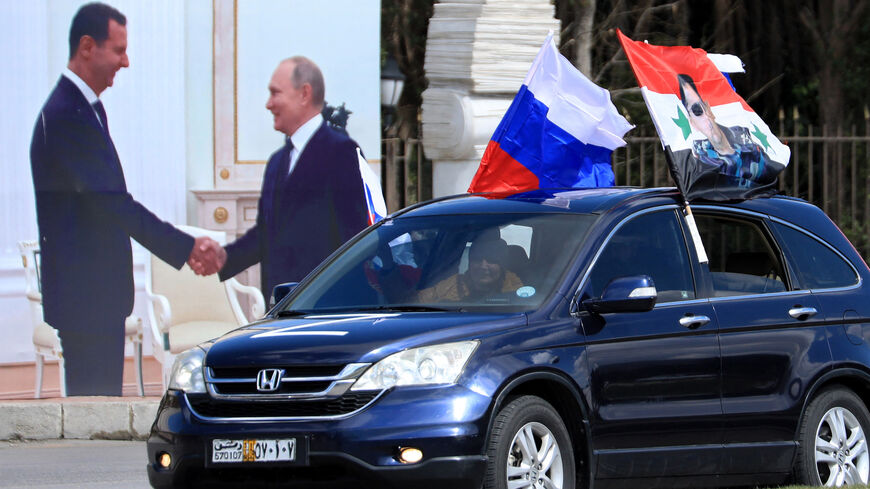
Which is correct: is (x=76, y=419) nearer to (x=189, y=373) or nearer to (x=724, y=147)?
(x=189, y=373)

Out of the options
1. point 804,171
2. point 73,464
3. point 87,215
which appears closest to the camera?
point 73,464

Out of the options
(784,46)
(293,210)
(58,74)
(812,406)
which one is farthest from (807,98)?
(812,406)

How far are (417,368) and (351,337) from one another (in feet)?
1.16

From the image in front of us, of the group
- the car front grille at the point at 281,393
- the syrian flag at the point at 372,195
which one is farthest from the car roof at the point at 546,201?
the syrian flag at the point at 372,195

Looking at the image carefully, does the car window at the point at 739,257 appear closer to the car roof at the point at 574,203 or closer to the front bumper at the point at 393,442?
the car roof at the point at 574,203

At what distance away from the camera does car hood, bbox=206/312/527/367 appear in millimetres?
6305

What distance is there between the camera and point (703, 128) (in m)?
8.72

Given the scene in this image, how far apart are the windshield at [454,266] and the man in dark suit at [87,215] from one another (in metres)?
4.67

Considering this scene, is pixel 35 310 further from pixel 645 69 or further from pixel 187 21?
pixel 645 69

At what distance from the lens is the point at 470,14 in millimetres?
13273

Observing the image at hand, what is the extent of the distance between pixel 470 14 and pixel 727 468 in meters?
6.71

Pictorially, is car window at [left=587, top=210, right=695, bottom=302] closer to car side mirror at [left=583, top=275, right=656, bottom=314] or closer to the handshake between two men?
car side mirror at [left=583, top=275, right=656, bottom=314]

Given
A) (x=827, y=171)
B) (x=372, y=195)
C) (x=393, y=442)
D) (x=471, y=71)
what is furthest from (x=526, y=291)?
(x=827, y=171)

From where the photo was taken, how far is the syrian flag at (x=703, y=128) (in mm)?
8164
